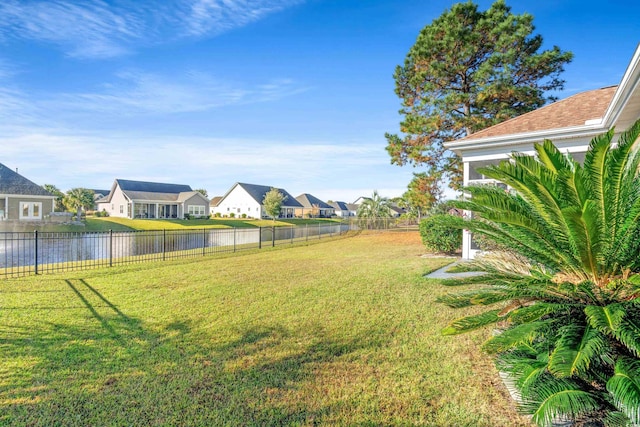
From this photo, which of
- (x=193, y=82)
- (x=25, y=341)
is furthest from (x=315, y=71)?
(x=25, y=341)

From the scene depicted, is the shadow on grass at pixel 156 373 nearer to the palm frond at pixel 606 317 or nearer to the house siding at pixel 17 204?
the palm frond at pixel 606 317

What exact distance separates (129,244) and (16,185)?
21.1m

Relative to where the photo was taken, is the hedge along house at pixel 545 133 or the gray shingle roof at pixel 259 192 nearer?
the hedge along house at pixel 545 133

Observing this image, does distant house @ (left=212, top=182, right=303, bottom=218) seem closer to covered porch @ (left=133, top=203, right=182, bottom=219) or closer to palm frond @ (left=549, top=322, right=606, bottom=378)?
covered porch @ (left=133, top=203, right=182, bottom=219)

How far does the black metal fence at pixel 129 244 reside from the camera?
10.5m

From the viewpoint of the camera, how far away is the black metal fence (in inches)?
412

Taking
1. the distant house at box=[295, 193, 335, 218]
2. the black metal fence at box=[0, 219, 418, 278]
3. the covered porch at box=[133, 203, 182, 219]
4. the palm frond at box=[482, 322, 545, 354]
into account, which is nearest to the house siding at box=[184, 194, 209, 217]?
the covered porch at box=[133, 203, 182, 219]

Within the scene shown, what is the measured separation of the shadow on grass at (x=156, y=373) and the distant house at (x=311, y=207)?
54.9 m

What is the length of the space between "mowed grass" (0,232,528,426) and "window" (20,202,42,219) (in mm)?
29286

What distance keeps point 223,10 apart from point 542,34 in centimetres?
1794

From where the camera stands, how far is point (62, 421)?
270 centimetres

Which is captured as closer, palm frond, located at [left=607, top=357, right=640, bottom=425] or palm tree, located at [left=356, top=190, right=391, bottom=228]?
palm frond, located at [left=607, top=357, right=640, bottom=425]

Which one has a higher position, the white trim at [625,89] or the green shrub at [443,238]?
the white trim at [625,89]

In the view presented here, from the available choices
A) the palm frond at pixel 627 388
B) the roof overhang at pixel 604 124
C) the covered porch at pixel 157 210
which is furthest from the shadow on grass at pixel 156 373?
the covered porch at pixel 157 210
